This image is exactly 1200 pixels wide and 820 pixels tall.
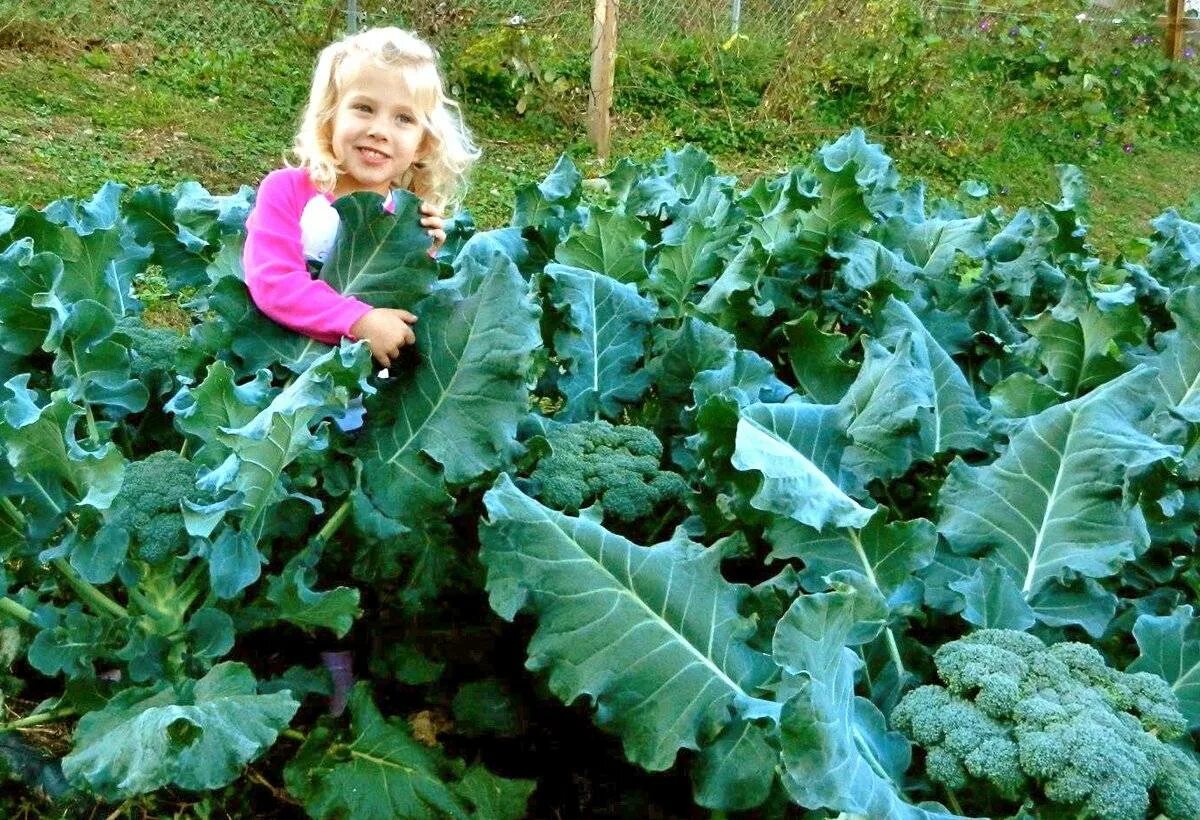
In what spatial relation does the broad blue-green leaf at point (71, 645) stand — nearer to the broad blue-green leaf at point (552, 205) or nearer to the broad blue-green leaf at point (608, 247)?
the broad blue-green leaf at point (608, 247)

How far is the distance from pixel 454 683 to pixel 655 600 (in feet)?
2.21

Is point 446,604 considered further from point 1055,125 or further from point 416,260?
point 1055,125

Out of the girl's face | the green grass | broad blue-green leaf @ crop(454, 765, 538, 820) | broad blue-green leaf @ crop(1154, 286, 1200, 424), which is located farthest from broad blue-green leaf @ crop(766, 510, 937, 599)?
the green grass

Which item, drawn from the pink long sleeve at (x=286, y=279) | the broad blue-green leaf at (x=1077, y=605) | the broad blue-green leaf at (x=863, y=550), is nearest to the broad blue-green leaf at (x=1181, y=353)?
the broad blue-green leaf at (x=1077, y=605)

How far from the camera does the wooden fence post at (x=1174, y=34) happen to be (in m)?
13.0

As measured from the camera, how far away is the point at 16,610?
2260 millimetres

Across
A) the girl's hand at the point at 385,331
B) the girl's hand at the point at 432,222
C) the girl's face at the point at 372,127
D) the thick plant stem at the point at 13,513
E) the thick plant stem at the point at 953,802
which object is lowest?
the thick plant stem at the point at 953,802

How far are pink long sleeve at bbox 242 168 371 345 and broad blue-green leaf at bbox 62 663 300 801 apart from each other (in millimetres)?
732

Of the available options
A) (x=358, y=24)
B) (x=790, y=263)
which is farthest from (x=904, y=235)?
(x=358, y=24)

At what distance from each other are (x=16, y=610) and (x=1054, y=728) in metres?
1.78

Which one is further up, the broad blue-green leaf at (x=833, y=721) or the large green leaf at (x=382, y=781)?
the broad blue-green leaf at (x=833, y=721)

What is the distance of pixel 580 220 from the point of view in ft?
11.3

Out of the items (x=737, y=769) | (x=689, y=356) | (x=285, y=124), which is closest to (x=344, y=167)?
(x=689, y=356)

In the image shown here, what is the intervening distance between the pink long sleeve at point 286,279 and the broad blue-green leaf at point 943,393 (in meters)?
1.12
